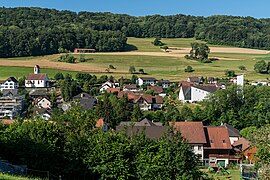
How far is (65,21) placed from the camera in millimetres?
124312

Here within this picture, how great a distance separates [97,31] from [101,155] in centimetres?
8786

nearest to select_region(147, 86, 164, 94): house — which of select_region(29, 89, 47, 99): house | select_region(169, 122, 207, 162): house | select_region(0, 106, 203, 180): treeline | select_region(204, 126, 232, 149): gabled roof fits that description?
select_region(29, 89, 47, 99): house

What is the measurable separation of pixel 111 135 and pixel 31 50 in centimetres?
7470

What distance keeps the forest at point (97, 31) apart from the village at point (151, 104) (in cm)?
1938

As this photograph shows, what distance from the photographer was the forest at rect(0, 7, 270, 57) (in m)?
88.4

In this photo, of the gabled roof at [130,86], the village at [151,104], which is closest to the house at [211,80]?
the village at [151,104]

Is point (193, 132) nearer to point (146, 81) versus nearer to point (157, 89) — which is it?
point (157, 89)

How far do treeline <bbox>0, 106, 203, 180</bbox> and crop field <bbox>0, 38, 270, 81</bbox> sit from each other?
175ft

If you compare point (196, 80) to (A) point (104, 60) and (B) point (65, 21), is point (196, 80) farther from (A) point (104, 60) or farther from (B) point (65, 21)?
(B) point (65, 21)

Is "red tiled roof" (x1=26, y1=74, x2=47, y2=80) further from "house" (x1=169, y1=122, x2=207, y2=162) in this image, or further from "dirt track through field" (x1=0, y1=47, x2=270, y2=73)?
"house" (x1=169, y1=122, x2=207, y2=162)

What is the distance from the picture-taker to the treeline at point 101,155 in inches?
586

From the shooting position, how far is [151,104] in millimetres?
51719

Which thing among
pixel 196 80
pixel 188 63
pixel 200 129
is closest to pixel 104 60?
pixel 188 63

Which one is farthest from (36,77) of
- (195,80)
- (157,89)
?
(195,80)
